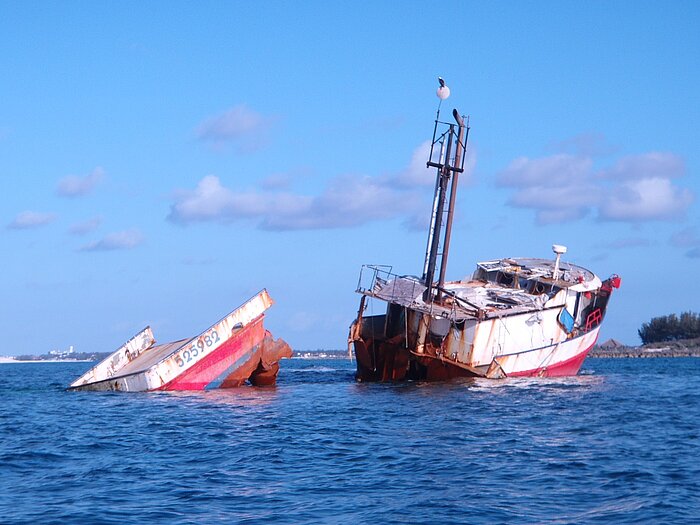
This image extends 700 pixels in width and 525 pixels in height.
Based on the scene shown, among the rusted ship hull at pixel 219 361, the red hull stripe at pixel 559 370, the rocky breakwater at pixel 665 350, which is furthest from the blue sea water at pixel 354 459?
the rocky breakwater at pixel 665 350

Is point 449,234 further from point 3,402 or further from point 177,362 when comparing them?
point 3,402

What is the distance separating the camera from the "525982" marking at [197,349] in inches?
1164

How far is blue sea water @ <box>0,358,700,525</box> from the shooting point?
13000 mm

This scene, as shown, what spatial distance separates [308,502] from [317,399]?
16.3m

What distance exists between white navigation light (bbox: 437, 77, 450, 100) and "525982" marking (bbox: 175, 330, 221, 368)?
12093 mm

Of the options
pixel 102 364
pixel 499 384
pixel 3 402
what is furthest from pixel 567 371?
pixel 3 402

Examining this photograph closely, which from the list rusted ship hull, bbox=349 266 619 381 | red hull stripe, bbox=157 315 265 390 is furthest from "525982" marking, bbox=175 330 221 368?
rusted ship hull, bbox=349 266 619 381

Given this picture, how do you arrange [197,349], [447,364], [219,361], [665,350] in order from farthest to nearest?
1. [665,350]
2. [447,364]
3. [219,361]
4. [197,349]

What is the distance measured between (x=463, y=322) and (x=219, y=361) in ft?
28.4

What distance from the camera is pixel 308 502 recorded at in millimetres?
13531

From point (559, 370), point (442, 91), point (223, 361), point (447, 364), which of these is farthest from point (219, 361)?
point (559, 370)

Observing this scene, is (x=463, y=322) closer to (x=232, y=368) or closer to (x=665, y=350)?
(x=232, y=368)

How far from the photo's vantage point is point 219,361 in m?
30.5

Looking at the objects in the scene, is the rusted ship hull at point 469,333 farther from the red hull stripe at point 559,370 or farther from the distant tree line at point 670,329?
the distant tree line at point 670,329
